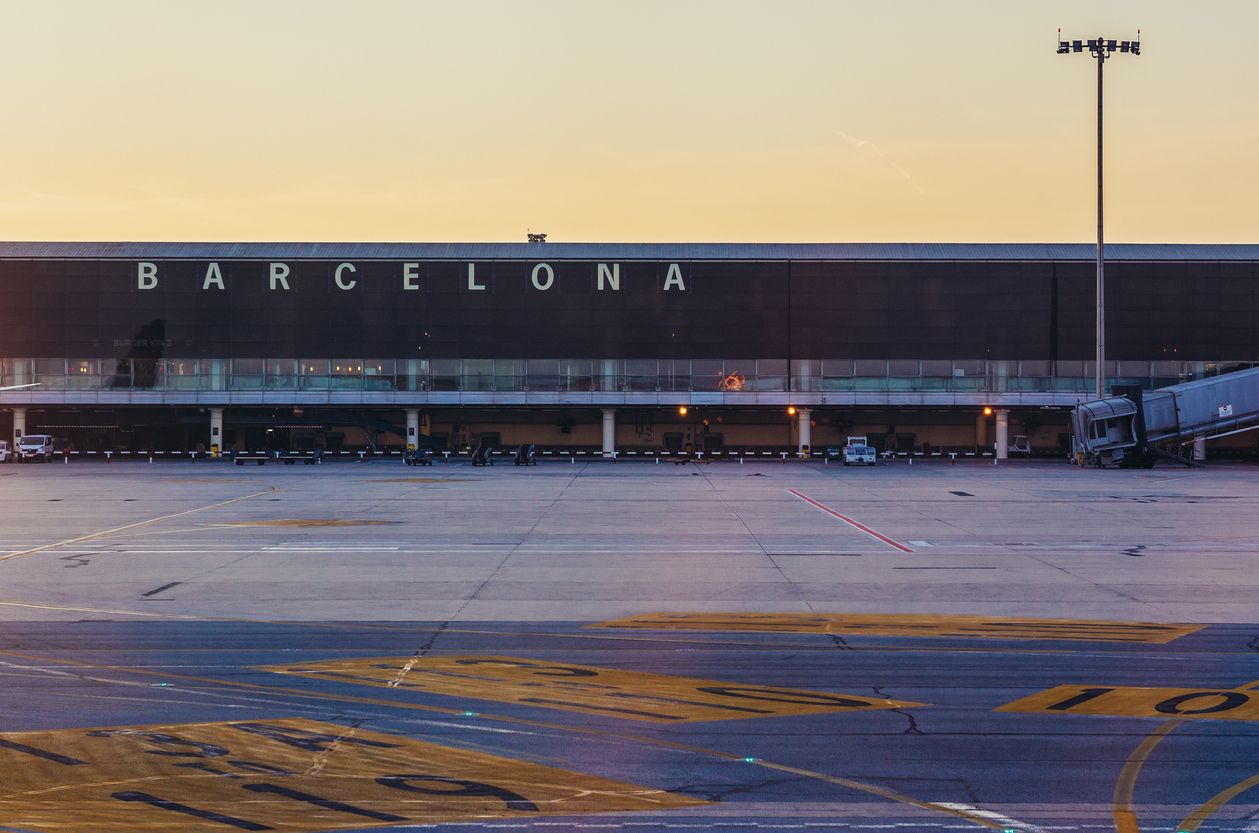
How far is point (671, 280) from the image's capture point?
323 ft

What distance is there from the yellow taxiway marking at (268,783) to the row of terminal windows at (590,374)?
84.2 m

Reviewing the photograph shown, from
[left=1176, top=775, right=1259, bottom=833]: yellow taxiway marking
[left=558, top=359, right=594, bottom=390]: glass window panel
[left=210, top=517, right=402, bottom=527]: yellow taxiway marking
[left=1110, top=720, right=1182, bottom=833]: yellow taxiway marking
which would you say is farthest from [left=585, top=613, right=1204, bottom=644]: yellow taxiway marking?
[left=558, top=359, right=594, bottom=390]: glass window panel

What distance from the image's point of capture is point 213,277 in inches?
3871

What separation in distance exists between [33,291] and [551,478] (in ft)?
188

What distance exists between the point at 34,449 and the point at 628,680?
85.9 meters

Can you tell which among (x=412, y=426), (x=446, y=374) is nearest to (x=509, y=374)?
(x=446, y=374)

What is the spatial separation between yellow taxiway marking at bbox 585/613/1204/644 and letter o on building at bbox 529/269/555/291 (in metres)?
78.2

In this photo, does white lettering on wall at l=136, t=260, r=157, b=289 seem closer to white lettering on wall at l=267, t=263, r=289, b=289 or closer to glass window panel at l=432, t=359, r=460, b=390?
white lettering on wall at l=267, t=263, r=289, b=289

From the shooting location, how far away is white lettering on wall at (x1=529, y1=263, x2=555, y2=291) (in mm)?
98500

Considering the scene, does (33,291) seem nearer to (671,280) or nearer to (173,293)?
(173,293)

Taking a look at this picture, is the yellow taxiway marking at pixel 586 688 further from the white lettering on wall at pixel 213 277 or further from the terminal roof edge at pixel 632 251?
the white lettering on wall at pixel 213 277

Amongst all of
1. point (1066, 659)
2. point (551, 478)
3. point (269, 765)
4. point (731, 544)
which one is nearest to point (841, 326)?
point (551, 478)

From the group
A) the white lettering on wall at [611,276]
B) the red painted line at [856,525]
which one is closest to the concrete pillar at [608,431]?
the white lettering on wall at [611,276]

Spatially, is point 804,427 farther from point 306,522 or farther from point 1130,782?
point 1130,782
